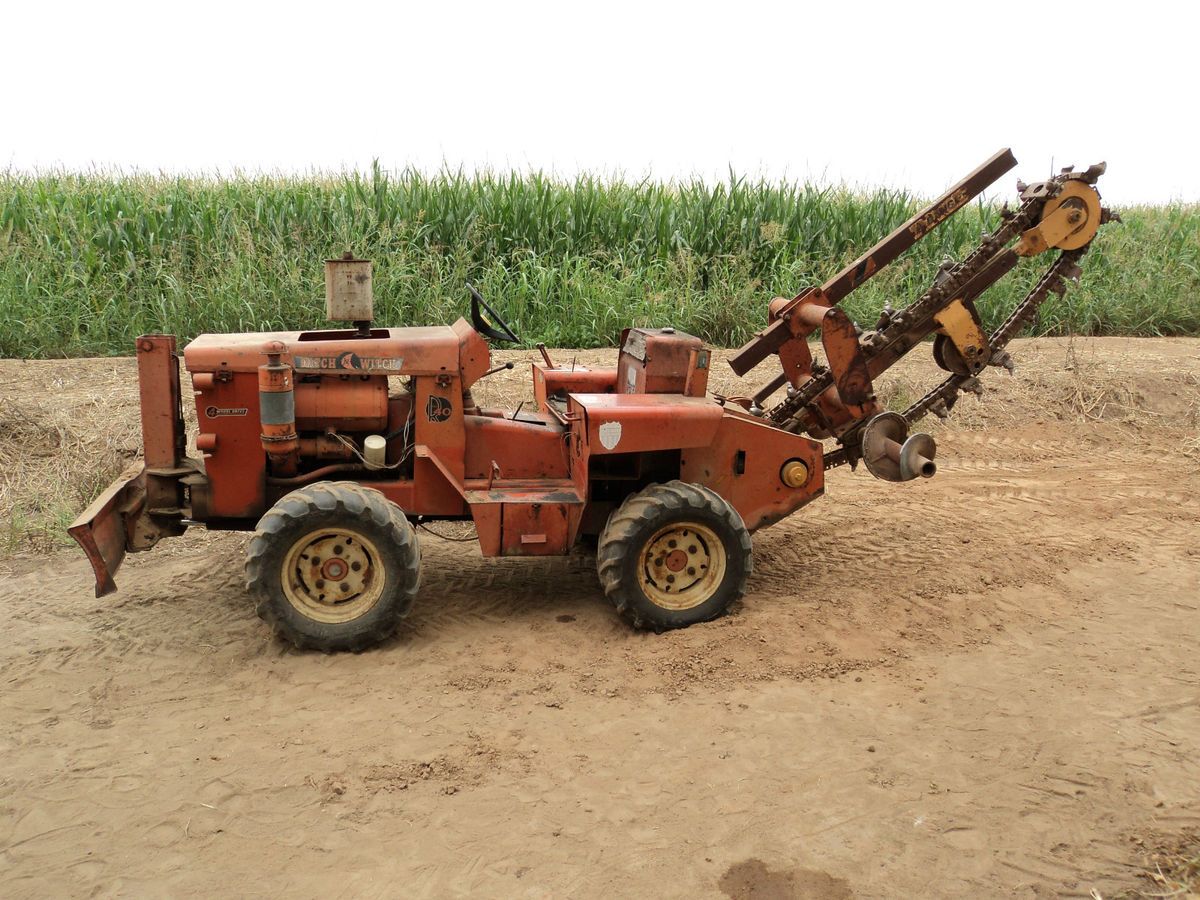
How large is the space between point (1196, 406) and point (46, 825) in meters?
9.64

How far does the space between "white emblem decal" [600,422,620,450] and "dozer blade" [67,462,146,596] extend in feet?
7.60

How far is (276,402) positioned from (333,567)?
813mm

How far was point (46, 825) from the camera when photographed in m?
3.92

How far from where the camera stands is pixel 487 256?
11742 mm

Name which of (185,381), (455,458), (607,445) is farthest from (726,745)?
(185,381)

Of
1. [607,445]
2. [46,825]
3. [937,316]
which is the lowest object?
[46,825]

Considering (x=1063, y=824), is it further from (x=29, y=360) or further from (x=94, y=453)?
(x=29, y=360)

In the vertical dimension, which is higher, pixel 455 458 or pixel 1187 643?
pixel 455 458

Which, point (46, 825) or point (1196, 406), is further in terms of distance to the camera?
point (1196, 406)

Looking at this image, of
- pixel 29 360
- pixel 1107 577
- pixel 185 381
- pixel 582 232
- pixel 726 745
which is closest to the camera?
pixel 726 745

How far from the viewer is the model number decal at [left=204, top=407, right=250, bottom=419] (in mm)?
5422

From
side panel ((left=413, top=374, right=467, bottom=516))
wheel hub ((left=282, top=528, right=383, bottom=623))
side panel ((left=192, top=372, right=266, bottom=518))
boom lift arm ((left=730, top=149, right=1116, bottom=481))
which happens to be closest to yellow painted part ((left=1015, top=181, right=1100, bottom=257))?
boom lift arm ((left=730, top=149, right=1116, bottom=481))

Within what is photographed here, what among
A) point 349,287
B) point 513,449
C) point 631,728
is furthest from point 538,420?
point 631,728

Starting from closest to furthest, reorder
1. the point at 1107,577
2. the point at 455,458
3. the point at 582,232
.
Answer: the point at 455,458
the point at 1107,577
the point at 582,232
